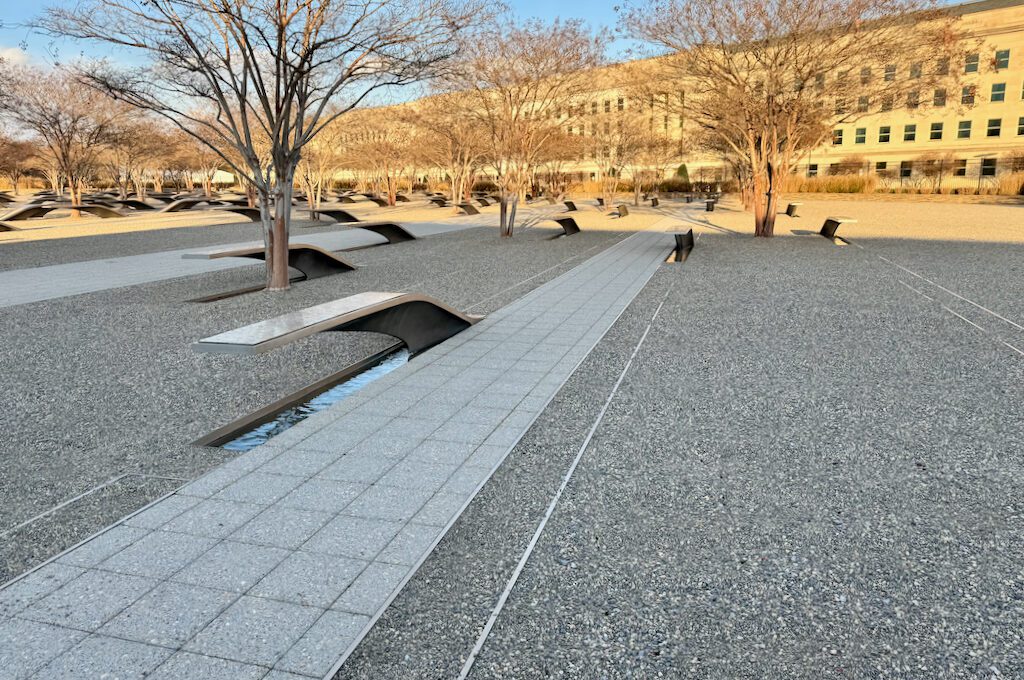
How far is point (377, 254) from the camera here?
689 inches

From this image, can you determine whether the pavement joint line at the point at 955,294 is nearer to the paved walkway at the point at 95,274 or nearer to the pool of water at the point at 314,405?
the pool of water at the point at 314,405

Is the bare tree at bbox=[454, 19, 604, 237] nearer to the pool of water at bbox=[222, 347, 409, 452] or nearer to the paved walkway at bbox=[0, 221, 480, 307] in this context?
the paved walkway at bbox=[0, 221, 480, 307]

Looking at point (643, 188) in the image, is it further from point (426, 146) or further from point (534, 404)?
point (534, 404)

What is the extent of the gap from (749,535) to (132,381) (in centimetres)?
567

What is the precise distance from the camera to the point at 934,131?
191 ft

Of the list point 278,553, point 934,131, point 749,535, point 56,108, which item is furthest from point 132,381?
point 934,131

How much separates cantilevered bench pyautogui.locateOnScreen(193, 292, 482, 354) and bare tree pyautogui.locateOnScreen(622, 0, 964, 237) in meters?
13.7

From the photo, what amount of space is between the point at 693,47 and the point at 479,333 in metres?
14.3

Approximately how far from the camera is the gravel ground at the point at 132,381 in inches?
158

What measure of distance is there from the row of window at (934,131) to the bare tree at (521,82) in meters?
37.9

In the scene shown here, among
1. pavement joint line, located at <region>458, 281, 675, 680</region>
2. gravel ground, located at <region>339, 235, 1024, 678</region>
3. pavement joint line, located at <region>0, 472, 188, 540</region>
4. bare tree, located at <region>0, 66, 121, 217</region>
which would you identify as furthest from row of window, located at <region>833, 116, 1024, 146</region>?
pavement joint line, located at <region>0, 472, 188, 540</region>

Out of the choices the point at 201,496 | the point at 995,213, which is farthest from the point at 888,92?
the point at 201,496

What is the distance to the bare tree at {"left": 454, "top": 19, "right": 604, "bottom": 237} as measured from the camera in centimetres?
2030

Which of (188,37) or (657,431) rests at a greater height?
(188,37)
